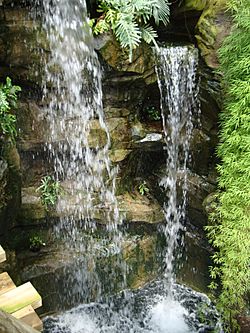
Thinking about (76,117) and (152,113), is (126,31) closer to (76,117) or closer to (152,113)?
(76,117)

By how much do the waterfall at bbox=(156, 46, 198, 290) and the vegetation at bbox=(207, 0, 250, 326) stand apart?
Answer: 2.35 feet

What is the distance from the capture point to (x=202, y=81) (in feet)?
17.4

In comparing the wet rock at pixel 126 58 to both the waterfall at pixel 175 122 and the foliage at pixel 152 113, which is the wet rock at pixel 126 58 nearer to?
the waterfall at pixel 175 122

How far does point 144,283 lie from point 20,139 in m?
2.95

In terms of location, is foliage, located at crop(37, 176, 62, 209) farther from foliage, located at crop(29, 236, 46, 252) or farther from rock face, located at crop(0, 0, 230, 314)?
foliage, located at crop(29, 236, 46, 252)

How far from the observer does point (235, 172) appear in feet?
15.2

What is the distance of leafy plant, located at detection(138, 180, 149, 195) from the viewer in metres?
6.07

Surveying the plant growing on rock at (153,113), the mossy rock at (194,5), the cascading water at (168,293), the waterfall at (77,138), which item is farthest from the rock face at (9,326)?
the mossy rock at (194,5)

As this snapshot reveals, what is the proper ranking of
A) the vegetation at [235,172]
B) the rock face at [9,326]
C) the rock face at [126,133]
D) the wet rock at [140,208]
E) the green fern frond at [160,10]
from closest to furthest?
the rock face at [9,326], the vegetation at [235,172], the rock face at [126,133], the green fern frond at [160,10], the wet rock at [140,208]

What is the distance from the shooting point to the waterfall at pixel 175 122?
18.0 feet

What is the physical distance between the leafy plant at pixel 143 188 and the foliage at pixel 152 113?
3.57 ft

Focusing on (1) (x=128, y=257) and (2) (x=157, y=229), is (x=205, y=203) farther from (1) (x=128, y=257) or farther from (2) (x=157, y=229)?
(1) (x=128, y=257)

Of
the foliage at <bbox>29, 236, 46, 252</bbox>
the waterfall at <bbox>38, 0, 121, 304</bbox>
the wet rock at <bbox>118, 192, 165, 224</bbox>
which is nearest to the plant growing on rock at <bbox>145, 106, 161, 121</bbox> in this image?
the waterfall at <bbox>38, 0, 121, 304</bbox>

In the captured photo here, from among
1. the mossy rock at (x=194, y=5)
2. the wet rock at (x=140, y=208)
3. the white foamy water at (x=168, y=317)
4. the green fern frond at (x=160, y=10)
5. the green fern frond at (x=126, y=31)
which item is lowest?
the white foamy water at (x=168, y=317)
